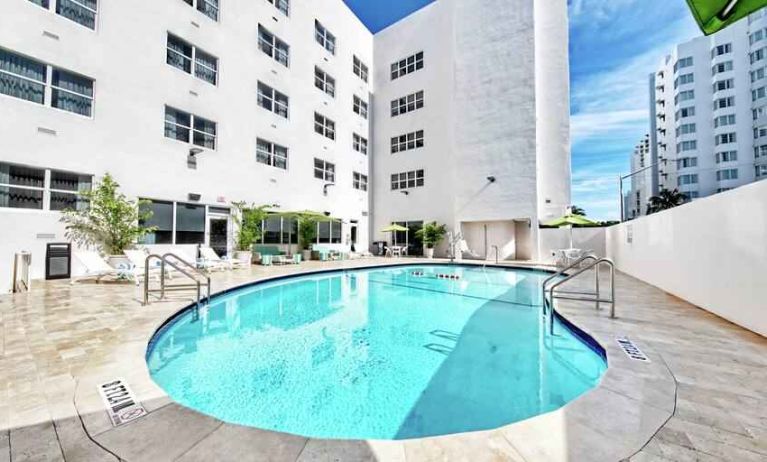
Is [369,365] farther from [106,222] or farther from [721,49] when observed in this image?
[721,49]

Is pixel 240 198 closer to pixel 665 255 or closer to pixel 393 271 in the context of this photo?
pixel 393 271

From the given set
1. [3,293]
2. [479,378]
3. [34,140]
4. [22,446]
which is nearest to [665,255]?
[479,378]

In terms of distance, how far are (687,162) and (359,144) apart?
43.8 meters

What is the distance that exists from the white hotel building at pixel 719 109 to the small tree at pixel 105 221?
42901 mm

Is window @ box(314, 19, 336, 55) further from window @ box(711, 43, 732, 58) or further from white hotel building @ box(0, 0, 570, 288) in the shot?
window @ box(711, 43, 732, 58)

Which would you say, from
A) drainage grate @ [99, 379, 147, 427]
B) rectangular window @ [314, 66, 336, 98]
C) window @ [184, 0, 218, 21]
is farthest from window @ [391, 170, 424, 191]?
drainage grate @ [99, 379, 147, 427]

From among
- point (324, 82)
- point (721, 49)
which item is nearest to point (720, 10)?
point (324, 82)

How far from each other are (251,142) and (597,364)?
13595 millimetres

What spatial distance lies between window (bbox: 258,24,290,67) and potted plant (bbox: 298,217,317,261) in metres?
7.85

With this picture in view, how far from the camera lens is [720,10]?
2.16 m

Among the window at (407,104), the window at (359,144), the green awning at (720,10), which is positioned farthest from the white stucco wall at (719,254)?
the window at (359,144)

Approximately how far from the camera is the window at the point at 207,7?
1111cm

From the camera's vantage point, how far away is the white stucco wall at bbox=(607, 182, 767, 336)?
3.99 metres

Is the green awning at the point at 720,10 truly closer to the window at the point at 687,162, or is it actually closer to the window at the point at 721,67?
the window at the point at 687,162
